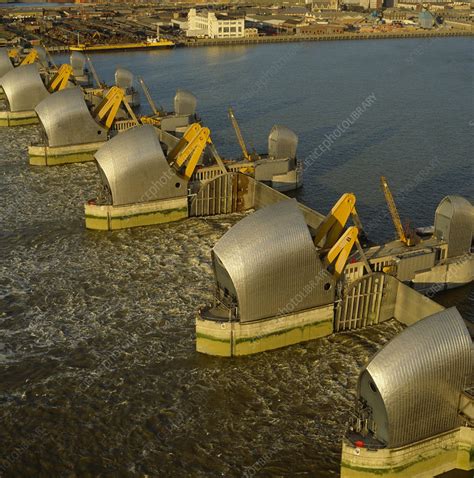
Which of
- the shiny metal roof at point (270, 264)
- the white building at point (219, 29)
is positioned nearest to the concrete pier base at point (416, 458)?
the shiny metal roof at point (270, 264)

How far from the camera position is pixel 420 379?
20250mm

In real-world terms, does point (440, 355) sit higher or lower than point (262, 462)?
higher

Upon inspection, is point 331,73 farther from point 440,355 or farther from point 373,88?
point 440,355

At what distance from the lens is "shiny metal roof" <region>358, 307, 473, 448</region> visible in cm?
2014

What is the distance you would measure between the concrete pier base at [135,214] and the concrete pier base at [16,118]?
97.0 ft

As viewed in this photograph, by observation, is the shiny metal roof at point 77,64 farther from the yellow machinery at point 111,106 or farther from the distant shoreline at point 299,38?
the distant shoreline at point 299,38

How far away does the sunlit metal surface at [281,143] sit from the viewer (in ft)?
151

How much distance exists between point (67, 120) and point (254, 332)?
31.3m

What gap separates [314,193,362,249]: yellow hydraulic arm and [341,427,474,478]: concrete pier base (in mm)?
Answer: 11517

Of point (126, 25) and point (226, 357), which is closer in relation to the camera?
point (226, 357)

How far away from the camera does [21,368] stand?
2675cm

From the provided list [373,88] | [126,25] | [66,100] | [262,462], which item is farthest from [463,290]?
[126,25]

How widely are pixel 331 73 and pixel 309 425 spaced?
79.2 metres

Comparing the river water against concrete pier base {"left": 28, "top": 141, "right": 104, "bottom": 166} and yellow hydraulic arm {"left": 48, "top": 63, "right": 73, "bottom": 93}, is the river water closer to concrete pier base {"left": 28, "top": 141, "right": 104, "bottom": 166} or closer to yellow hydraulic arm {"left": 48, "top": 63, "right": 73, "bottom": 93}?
concrete pier base {"left": 28, "top": 141, "right": 104, "bottom": 166}
